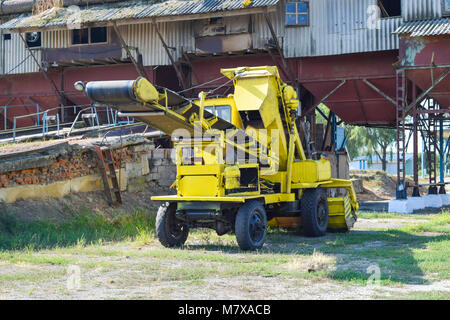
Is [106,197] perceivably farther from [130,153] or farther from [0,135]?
[0,135]

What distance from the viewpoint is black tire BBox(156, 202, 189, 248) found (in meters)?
13.8

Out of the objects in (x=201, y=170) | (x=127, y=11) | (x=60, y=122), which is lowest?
(x=201, y=170)

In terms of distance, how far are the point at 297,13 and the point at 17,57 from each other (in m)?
14.7

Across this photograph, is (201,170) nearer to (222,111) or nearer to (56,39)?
(222,111)

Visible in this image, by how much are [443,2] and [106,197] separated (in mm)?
15306

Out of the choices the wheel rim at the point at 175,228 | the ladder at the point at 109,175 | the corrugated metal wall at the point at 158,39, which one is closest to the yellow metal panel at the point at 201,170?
the wheel rim at the point at 175,228

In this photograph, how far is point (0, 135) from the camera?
26328mm

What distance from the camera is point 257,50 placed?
90.8 ft

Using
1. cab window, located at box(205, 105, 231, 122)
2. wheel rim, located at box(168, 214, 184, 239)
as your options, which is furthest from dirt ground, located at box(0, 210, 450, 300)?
cab window, located at box(205, 105, 231, 122)

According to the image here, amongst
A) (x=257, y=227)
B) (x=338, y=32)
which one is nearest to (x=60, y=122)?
(x=338, y=32)

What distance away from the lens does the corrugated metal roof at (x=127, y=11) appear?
1027 inches

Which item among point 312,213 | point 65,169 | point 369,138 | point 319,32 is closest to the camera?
point 312,213

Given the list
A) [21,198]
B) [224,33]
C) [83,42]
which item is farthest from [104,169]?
[83,42]

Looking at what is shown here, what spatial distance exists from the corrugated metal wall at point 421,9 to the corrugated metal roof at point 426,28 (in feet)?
1.14
